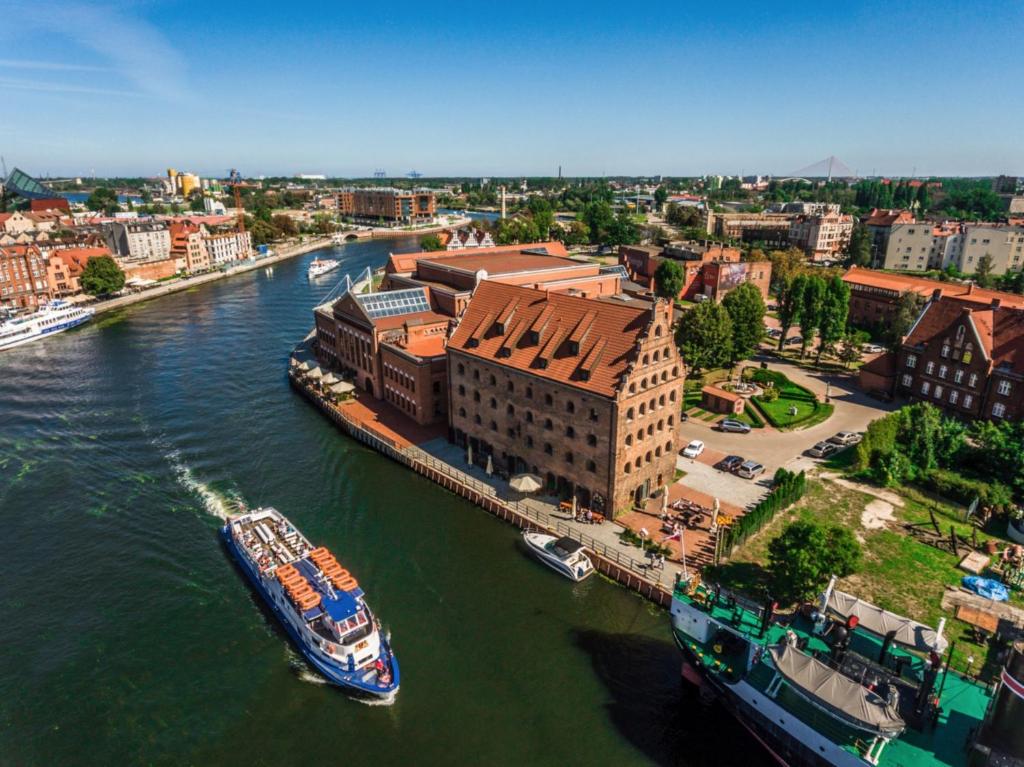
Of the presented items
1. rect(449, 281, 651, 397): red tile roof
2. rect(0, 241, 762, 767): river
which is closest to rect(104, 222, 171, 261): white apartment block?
rect(0, 241, 762, 767): river

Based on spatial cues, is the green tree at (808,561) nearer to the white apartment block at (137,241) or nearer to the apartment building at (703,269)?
the apartment building at (703,269)

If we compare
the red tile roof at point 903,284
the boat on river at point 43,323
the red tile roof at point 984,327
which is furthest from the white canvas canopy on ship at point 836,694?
the boat on river at point 43,323

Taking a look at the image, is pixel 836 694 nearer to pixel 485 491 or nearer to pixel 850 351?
pixel 485 491

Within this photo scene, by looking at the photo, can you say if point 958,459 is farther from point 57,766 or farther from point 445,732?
point 57,766

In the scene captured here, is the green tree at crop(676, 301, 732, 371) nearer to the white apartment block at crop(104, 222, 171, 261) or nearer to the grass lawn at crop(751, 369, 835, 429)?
the grass lawn at crop(751, 369, 835, 429)

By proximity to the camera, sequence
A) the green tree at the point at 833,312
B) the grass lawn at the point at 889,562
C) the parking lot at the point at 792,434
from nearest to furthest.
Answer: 1. the grass lawn at the point at 889,562
2. the parking lot at the point at 792,434
3. the green tree at the point at 833,312

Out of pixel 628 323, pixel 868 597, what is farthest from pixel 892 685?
pixel 628 323
